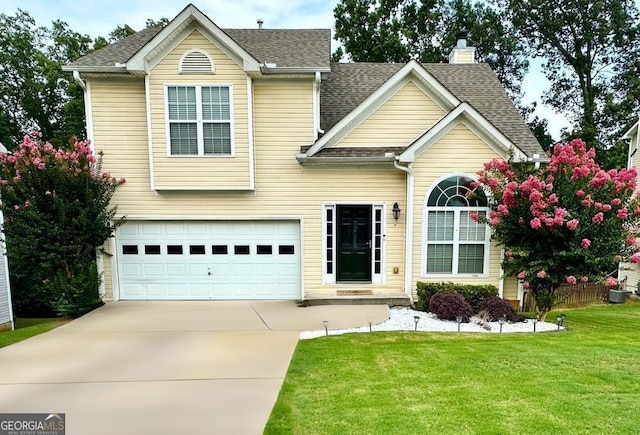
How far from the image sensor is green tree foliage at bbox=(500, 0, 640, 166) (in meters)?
22.0

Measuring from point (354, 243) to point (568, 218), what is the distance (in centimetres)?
470

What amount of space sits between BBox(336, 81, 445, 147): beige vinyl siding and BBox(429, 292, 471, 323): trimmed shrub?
4037 mm

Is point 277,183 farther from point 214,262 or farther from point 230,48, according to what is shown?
point 230,48

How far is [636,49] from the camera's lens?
22.7m

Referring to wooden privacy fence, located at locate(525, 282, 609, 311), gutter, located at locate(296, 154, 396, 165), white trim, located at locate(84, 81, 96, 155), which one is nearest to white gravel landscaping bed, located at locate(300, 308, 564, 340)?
gutter, located at locate(296, 154, 396, 165)

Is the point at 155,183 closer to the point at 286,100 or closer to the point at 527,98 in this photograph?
the point at 286,100

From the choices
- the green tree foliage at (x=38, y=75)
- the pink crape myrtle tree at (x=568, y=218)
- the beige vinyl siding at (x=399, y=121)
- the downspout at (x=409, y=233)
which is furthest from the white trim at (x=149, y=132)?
the green tree foliage at (x=38, y=75)

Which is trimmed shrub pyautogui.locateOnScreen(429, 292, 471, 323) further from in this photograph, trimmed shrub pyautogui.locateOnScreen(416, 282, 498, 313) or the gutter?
the gutter

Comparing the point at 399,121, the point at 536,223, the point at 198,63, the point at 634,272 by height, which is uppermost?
the point at 198,63

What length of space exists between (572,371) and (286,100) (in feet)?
25.6

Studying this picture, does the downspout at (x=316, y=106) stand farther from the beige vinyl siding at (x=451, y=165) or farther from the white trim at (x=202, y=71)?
the beige vinyl siding at (x=451, y=165)

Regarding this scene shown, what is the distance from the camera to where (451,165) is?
8453 mm

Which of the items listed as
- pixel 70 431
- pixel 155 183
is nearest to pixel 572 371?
pixel 70 431

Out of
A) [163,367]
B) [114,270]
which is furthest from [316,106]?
[114,270]
